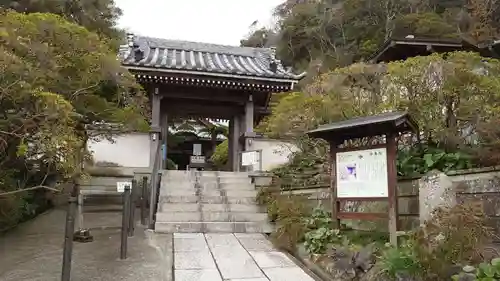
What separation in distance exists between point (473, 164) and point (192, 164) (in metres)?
15.9

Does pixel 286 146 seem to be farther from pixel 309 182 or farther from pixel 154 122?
pixel 154 122

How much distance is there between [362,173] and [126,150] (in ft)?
25.8

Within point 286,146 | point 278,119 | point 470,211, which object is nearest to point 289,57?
point 286,146

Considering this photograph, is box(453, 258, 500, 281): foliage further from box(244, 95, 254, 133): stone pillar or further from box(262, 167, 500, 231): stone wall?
box(244, 95, 254, 133): stone pillar

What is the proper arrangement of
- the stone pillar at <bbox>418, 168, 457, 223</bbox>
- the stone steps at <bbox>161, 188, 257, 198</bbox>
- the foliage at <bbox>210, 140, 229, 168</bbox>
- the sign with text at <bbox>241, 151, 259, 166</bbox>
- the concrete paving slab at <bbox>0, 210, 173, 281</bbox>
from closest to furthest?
the stone pillar at <bbox>418, 168, 457, 223</bbox> < the concrete paving slab at <bbox>0, 210, 173, 281</bbox> < the stone steps at <bbox>161, 188, 257, 198</bbox> < the sign with text at <bbox>241, 151, 259, 166</bbox> < the foliage at <bbox>210, 140, 229, 168</bbox>

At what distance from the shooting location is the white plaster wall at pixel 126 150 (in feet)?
36.6

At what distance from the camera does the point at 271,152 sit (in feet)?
41.4

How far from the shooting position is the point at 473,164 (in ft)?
18.0

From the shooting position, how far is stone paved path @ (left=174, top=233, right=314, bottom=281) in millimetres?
4906

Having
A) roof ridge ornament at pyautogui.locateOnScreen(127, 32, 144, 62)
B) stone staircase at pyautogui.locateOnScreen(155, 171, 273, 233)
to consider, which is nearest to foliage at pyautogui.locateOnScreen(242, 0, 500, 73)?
roof ridge ornament at pyautogui.locateOnScreen(127, 32, 144, 62)

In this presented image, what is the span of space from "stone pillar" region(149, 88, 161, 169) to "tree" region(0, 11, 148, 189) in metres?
4.03

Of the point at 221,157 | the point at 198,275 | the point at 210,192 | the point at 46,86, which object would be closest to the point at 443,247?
the point at 198,275

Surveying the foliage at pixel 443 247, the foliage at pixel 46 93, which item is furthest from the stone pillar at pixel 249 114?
the foliage at pixel 443 247

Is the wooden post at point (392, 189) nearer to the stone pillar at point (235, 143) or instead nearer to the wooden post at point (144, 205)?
the wooden post at point (144, 205)
